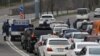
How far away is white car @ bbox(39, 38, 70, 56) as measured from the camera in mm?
25562

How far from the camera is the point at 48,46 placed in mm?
25625

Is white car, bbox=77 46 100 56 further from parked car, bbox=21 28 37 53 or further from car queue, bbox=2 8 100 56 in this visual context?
parked car, bbox=21 28 37 53

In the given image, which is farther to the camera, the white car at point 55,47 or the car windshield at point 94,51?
the white car at point 55,47

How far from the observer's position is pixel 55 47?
2566 centimetres

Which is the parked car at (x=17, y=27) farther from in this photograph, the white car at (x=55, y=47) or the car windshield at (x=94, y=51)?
the car windshield at (x=94, y=51)

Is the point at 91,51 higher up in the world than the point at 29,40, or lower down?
higher up

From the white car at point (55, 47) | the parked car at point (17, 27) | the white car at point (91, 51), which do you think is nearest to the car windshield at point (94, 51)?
the white car at point (91, 51)

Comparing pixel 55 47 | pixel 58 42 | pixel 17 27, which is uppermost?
pixel 58 42

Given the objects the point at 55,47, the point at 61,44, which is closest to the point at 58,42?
the point at 61,44

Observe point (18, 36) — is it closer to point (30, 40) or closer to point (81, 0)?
point (30, 40)

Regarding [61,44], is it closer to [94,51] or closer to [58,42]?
[58,42]

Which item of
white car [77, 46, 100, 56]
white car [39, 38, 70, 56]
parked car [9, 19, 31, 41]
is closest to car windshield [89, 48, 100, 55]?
white car [77, 46, 100, 56]

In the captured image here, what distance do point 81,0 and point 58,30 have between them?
51.9m

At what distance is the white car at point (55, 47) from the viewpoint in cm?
2556
